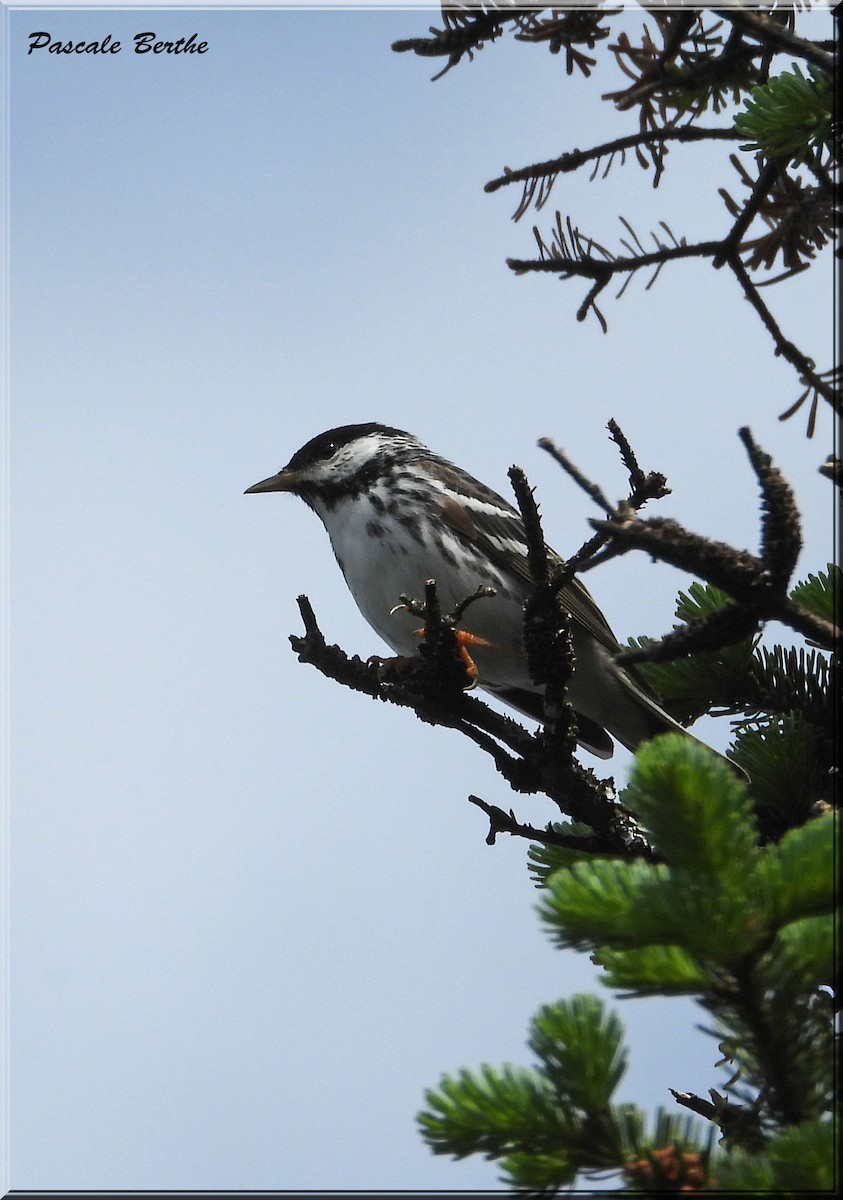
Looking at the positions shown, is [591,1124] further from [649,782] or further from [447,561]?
[447,561]

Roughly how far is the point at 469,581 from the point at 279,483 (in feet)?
4.74

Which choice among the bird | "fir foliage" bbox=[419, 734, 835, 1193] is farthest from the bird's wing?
"fir foliage" bbox=[419, 734, 835, 1193]

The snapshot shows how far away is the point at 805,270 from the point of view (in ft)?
9.45

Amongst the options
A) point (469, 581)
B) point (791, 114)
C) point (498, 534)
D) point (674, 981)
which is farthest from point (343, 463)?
point (674, 981)

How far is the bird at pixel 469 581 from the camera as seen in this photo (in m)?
4.55

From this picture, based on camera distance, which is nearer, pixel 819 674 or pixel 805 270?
pixel 819 674

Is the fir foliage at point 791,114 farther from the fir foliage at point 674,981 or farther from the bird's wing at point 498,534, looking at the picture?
the bird's wing at point 498,534

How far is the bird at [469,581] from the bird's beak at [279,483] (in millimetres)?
451

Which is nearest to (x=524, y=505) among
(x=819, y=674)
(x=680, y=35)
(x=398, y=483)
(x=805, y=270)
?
(x=819, y=674)

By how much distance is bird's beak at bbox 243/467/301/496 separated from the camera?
5.53 meters

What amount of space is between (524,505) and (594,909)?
5.14 ft

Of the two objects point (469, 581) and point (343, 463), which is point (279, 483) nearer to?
point (343, 463)

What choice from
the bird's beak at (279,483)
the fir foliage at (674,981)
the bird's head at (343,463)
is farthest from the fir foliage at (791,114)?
the bird's beak at (279,483)

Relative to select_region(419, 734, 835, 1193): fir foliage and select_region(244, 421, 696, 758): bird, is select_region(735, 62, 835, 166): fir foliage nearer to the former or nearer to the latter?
select_region(419, 734, 835, 1193): fir foliage
